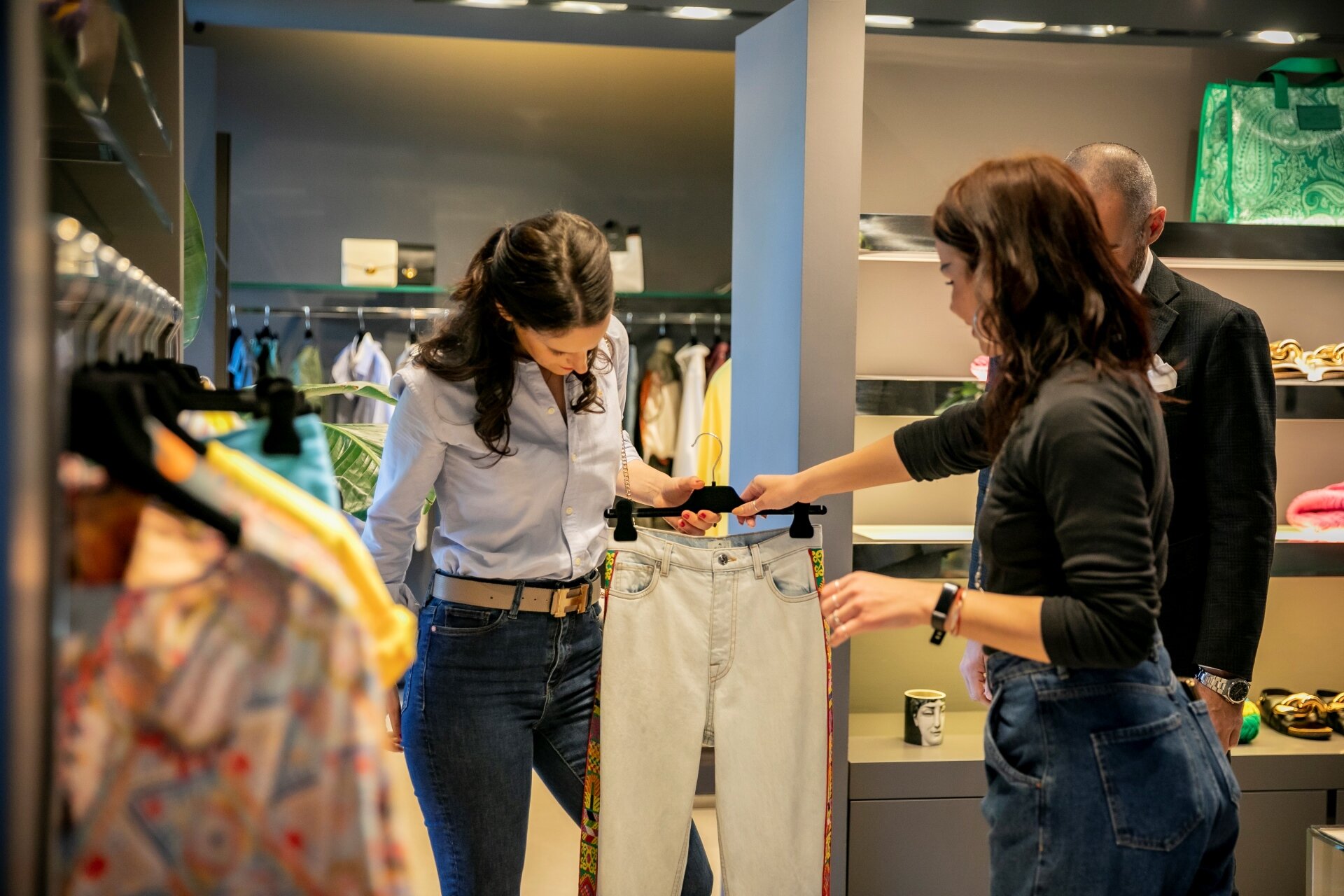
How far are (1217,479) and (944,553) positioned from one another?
41.1 inches

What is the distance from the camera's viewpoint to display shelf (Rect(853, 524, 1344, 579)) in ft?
9.68

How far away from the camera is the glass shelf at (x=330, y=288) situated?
527 cm

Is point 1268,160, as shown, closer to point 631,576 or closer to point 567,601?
point 631,576

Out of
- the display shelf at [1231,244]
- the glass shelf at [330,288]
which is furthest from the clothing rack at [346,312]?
the display shelf at [1231,244]

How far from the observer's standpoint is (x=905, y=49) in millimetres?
3541

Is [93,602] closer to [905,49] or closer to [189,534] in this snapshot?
[189,534]

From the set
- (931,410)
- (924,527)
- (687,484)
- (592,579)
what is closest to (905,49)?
(931,410)

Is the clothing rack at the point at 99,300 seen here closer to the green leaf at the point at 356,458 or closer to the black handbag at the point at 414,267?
the green leaf at the point at 356,458

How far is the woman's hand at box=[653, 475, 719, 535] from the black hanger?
133cm

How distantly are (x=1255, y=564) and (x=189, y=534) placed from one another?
6.01 ft

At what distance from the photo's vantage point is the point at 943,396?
3055 mm

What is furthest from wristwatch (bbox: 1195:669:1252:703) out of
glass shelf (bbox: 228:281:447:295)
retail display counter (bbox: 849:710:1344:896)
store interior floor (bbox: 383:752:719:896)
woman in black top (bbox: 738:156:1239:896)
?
glass shelf (bbox: 228:281:447:295)

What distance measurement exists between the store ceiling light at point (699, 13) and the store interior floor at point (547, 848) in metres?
2.40

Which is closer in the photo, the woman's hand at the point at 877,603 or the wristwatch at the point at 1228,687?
the woman's hand at the point at 877,603
